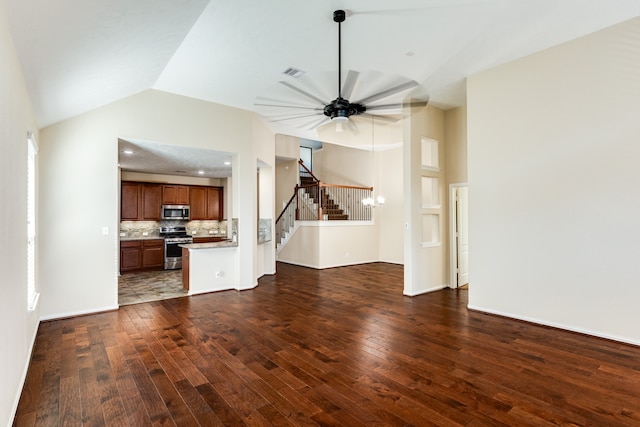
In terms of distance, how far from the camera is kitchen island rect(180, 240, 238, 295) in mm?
5883

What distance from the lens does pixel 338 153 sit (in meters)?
11.1

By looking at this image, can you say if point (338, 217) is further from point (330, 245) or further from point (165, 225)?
point (165, 225)

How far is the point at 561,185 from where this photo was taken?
405 cm

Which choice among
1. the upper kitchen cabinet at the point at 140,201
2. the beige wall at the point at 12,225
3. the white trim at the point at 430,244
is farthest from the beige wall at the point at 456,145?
the upper kitchen cabinet at the point at 140,201

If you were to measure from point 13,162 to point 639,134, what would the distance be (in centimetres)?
578

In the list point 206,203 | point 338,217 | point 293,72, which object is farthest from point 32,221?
point 338,217

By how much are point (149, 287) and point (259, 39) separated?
511 cm

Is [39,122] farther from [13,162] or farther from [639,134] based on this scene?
[639,134]

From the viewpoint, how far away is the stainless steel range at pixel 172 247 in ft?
27.4

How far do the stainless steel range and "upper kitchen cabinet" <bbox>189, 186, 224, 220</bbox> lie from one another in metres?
0.78

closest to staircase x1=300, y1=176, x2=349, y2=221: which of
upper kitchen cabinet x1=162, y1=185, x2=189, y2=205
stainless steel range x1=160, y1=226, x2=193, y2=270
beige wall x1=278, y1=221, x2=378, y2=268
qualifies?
beige wall x1=278, y1=221, x2=378, y2=268

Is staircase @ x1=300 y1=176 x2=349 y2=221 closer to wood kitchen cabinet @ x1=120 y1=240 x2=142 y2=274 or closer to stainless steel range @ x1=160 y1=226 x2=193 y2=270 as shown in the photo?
stainless steel range @ x1=160 y1=226 x2=193 y2=270

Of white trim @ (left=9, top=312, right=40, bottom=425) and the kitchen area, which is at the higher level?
the kitchen area

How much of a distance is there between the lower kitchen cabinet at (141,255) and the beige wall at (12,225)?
5.26 meters
